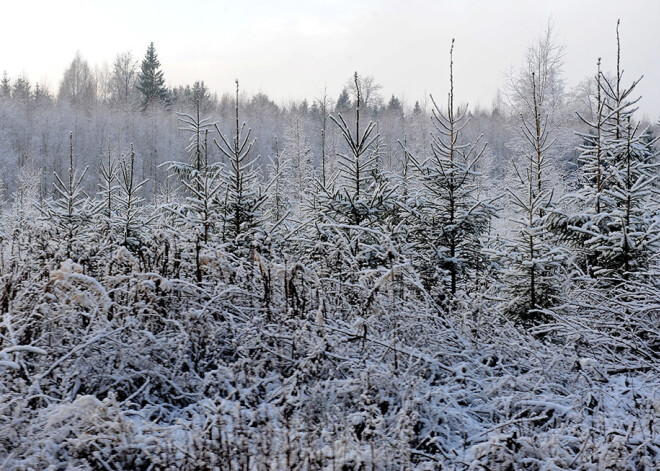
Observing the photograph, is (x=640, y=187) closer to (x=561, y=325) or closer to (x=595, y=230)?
(x=595, y=230)

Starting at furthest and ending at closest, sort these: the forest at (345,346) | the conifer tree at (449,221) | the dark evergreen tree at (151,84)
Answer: the dark evergreen tree at (151,84) < the conifer tree at (449,221) < the forest at (345,346)

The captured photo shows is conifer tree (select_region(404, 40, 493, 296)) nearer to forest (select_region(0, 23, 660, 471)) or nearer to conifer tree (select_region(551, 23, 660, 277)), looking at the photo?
forest (select_region(0, 23, 660, 471))

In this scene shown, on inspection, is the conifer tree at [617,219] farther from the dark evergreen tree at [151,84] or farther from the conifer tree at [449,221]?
the dark evergreen tree at [151,84]

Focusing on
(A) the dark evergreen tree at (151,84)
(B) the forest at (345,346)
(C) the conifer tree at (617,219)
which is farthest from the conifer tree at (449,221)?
(A) the dark evergreen tree at (151,84)

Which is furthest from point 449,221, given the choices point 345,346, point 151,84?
point 151,84

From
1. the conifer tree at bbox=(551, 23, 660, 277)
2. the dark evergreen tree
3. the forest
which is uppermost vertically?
the dark evergreen tree

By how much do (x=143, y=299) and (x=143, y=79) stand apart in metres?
61.9

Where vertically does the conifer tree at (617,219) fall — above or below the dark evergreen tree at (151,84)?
below

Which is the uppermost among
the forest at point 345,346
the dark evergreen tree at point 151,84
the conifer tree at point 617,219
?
the dark evergreen tree at point 151,84

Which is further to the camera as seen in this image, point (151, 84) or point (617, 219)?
point (151, 84)

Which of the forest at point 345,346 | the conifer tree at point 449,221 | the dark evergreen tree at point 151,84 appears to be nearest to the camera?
the forest at point 345,346

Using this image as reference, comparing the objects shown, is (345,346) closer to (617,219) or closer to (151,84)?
(617,219)

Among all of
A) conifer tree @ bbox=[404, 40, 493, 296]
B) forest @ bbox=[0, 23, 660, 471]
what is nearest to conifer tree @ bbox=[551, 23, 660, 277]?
forest @ bbox=[0, 23, 660, 471]

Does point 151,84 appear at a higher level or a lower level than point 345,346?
higher
